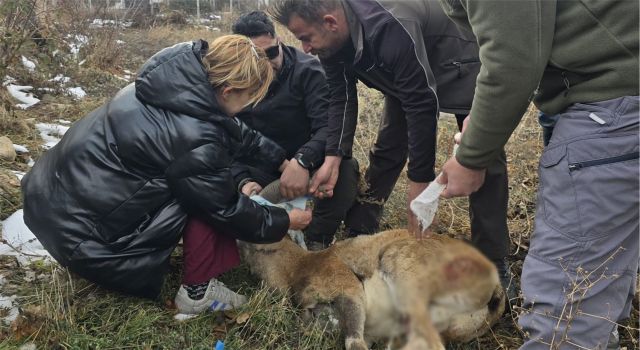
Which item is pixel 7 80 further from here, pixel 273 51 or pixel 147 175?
pixel 147 175

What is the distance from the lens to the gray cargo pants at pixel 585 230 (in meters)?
1.75

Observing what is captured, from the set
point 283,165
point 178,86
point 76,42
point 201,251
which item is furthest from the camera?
point 76,42

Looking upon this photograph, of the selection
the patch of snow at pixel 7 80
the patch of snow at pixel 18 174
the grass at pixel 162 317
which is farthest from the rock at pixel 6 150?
the patch of snow at pixel 7 80

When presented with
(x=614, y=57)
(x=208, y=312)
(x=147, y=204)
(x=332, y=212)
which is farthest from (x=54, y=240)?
(x=614, y=57)

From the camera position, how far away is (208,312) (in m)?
2.87

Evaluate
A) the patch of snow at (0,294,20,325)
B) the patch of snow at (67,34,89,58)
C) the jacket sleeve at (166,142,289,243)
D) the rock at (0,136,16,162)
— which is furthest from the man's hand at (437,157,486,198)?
the patch of snow at (67,34,89,58)

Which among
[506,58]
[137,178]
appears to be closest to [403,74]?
[506,58]

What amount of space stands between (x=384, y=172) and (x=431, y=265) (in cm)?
324

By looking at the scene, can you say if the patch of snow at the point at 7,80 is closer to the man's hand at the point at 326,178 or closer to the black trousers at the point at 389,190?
the man's hand at the point at 326,178

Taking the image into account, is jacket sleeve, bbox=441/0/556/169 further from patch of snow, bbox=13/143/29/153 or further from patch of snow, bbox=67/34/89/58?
patch of snow, bbox=67/34/89/58

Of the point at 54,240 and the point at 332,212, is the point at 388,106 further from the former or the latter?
the point at 54,240

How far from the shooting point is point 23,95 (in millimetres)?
6191

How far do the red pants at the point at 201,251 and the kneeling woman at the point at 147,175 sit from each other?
0.08 metres

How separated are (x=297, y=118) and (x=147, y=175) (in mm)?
1605
